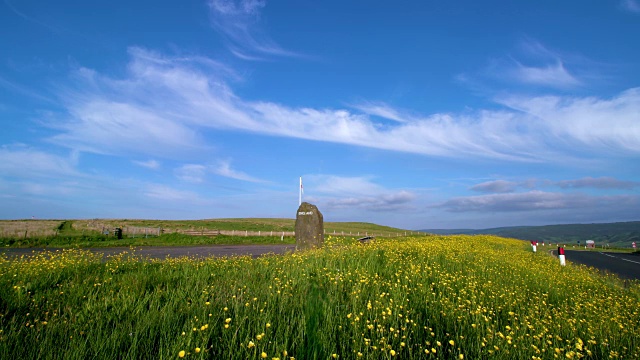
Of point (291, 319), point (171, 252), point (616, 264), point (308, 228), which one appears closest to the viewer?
point (291, 319)

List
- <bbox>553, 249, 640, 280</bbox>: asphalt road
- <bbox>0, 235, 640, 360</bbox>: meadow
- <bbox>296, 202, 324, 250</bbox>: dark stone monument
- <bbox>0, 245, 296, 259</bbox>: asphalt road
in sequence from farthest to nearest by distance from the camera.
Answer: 1. <bbox>0, 245, 296, 259</bbox>: asphalt road
2. <bbox>553, 249, 640, 280</bbox>: asphalt road
3. <bbox>296, 202, 324, 250</bbox>: dark stone monument
4. <bbox>0, 235, 640, 360</bbox>: meadow

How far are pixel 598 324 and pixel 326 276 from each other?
15.1 ft

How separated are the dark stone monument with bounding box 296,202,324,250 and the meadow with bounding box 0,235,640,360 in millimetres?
7685

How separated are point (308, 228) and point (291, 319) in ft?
38.8

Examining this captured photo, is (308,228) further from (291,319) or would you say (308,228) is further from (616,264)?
(616,264)

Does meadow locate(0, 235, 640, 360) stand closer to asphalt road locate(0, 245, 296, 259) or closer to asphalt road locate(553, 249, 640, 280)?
asphalt road locate(0, 245, 296, 259)

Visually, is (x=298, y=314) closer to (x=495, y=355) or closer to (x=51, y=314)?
(x=495, y=355)

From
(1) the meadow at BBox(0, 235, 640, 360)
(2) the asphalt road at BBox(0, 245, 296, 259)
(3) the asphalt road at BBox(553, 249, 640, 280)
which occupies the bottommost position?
(3) the asphalt road at BBox(553, 249, 640, 280)

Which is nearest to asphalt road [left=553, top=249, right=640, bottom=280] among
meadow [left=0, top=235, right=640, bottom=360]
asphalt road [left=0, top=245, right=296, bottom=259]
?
meadow [left=0, top=235, right=640, bottom=360]

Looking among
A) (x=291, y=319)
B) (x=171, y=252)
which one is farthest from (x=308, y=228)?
(x=291, y=319)

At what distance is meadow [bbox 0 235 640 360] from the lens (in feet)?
11.2

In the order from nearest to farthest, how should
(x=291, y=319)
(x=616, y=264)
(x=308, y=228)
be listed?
(x=291, y=319)
(x=308, y=228)
(x=616, y=264)

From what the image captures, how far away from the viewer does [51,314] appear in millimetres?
4719

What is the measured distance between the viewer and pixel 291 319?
4.14 m
